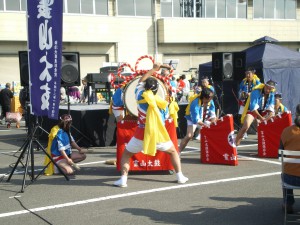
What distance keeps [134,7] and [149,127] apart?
89.2ft

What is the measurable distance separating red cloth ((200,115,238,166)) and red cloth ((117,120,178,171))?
124cm

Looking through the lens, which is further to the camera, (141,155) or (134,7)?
(134,7)

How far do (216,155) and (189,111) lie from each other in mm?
1075

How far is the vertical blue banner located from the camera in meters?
7.12

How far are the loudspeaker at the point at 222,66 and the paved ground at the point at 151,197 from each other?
4.28 meters

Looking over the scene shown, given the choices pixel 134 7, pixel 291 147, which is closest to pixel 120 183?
pixel 291 147

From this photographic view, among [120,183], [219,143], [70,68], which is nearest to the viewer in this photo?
[120,183]

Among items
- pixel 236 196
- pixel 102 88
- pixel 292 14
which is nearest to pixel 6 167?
pixel 236 196

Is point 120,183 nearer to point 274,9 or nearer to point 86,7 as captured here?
point 86,7

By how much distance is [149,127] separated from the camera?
6.98 meters

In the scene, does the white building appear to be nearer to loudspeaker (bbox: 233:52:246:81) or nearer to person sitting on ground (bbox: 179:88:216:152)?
loudspeaker (bbox: 233:52:246:81)

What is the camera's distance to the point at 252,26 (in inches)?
1449

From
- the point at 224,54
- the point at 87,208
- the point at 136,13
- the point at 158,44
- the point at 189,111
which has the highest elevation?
the point at 136,13

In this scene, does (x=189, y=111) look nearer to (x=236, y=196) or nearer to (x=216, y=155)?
(x=216, y=155)
